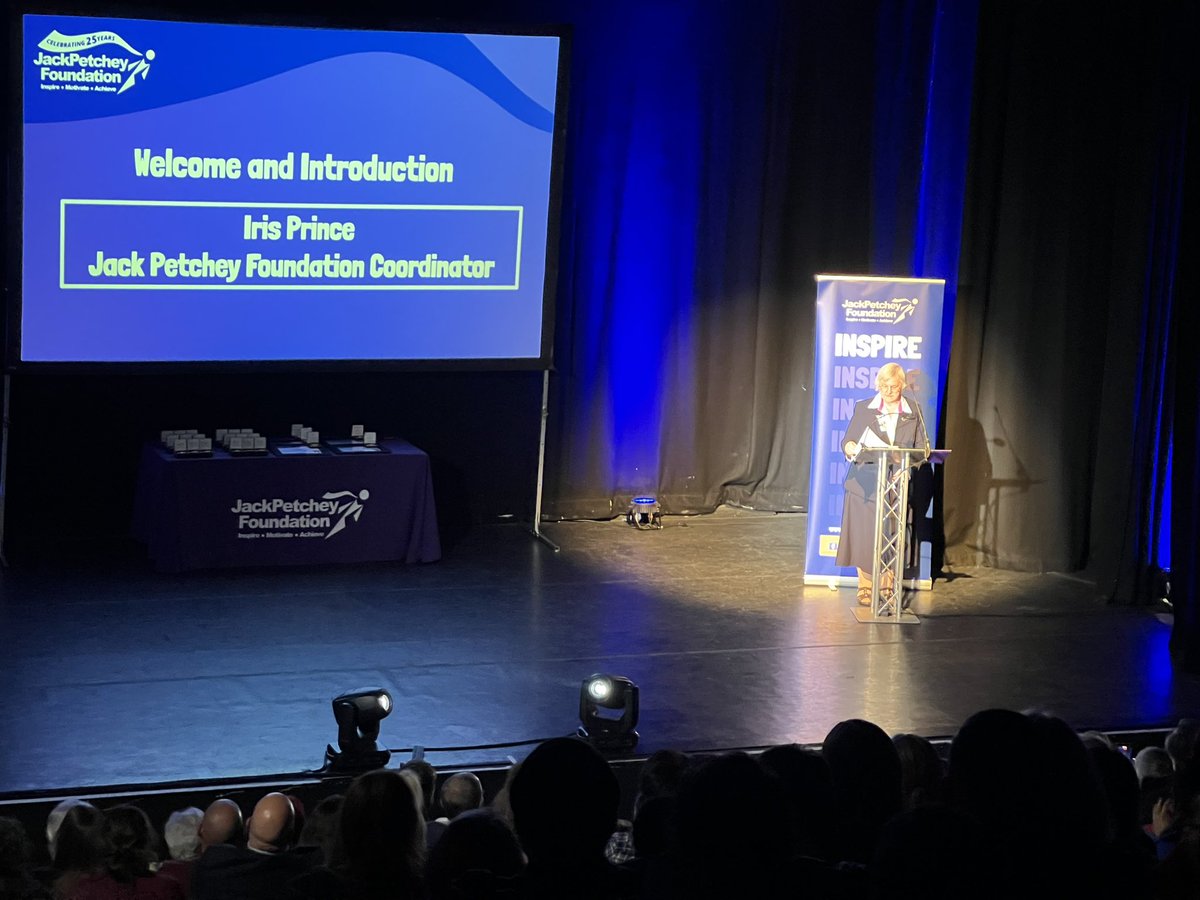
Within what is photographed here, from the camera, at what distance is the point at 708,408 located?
988 cm

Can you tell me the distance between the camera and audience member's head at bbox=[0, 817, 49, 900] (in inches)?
122

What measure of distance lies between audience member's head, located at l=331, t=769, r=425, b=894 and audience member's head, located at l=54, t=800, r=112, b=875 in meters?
0.66

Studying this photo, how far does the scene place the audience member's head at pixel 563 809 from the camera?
253cm

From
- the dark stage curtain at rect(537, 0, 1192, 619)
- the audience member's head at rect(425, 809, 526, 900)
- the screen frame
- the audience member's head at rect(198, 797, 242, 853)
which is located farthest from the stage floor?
the audience member's head at rect(425, 809, 526, 900)

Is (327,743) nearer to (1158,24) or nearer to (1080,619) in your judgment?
(1080,619)

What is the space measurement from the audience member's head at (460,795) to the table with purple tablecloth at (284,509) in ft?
13.2

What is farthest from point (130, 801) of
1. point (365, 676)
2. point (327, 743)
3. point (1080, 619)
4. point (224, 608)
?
point (1080, 619)

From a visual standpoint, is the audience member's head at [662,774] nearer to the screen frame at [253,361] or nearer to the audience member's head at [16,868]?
the audience member's head at [16,868]

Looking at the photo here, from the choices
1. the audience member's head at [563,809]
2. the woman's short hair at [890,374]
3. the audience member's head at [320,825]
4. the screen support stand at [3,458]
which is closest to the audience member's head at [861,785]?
the audience member's head at [563,809]

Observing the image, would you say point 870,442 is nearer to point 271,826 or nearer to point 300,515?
point 300,515

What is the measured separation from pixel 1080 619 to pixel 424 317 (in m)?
3.66

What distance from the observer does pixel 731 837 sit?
8.29 feet

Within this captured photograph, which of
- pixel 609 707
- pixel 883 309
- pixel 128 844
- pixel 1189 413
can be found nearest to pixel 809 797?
pixel 128 844

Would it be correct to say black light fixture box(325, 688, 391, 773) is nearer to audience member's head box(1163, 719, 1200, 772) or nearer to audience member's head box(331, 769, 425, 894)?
audience member's head box(331, 769, 425, 894)
